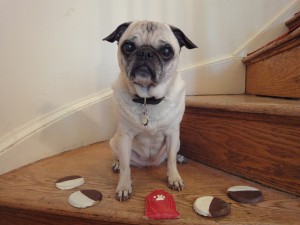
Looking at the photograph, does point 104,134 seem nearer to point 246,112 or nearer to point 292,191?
point 246,112

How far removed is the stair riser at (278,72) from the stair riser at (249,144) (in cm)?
31

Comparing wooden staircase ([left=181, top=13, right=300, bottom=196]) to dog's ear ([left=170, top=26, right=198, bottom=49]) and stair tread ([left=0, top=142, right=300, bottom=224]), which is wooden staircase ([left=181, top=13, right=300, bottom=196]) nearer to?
stair tread ([left=0, top=142, right=300, bottom=224])

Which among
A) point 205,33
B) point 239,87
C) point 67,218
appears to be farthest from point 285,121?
point 205,33

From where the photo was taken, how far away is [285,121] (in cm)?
83

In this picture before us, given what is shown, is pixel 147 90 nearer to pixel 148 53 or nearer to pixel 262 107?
pixel 148 53

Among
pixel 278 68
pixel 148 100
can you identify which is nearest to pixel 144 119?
pixel 148 100

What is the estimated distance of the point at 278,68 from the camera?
1.23 metres

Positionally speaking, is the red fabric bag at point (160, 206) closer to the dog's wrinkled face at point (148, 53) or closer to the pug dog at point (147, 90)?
the pug dog at point (147, 90)

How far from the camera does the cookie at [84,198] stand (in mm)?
838

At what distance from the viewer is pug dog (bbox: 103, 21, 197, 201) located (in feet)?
3.01

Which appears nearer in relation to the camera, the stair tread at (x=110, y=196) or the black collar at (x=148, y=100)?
the stair tread at (x=110, y=196)

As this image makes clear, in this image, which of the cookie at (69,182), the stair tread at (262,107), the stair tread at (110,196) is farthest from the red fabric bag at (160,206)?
the stair tread at (262,107)

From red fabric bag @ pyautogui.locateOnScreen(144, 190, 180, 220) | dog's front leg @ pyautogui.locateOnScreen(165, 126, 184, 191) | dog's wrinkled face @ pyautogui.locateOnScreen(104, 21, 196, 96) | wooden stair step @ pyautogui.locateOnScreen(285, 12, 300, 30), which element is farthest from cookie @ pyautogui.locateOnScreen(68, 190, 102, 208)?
wooden stair step @ pyautogui.locateOnScreen(285, 12, 300, 30)

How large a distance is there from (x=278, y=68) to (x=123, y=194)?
901mm
